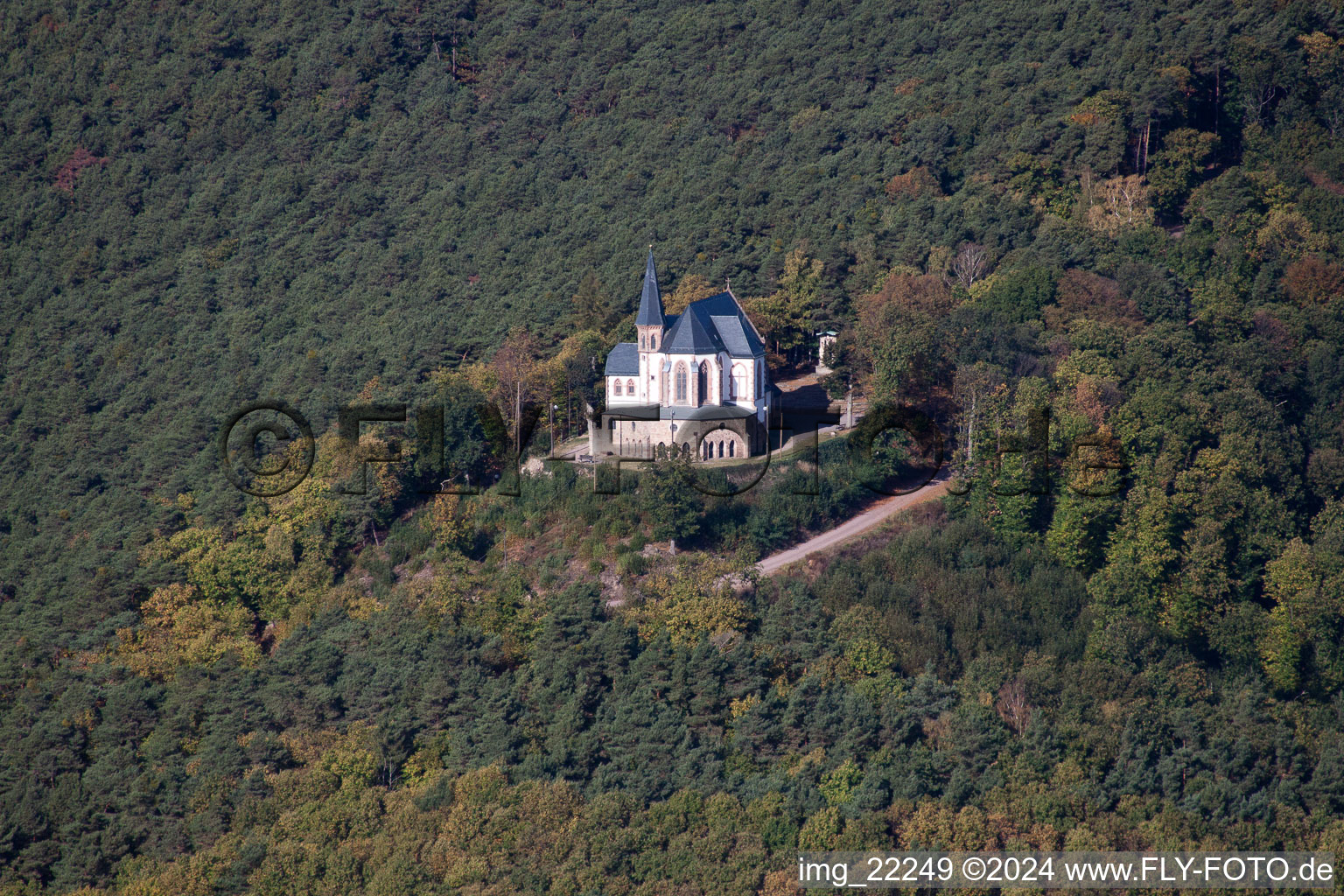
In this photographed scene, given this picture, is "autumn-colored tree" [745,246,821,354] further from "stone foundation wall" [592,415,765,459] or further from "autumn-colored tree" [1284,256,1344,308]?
"autumn-colored tree" [1284,256,1344,308]

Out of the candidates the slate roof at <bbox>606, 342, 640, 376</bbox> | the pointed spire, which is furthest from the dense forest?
the pointed spire

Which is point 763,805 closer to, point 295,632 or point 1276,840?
point 1276,840

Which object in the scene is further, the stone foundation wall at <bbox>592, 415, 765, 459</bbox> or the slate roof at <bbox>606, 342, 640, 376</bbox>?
the slate roof at <bbox>606, 342, 640, 376</bbox>

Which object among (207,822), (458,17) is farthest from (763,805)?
(458,17)

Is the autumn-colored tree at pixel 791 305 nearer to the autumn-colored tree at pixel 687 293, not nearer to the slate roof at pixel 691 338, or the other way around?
the autumn-colored tree at pixel 687 293

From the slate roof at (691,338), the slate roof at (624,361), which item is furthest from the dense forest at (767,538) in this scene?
the slate roof at (691,338)

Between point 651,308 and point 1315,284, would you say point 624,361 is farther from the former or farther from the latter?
point 1315,284
